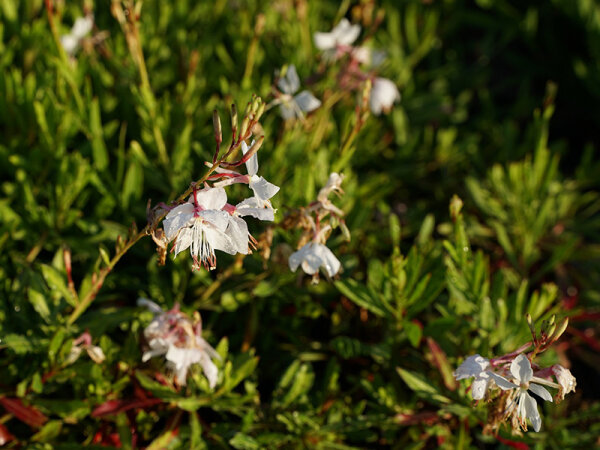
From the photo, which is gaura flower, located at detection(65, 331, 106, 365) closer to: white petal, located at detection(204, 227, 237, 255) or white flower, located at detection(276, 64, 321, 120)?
white petal, located at detection(204, 227, 237, 255)

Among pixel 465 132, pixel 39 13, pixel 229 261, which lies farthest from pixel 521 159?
pixel 39 13

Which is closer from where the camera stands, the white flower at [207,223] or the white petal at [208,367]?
the white flower at [207,223]

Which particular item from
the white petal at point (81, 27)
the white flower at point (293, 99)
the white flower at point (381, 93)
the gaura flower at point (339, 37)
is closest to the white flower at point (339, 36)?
the gaura flower at point (339, 37)

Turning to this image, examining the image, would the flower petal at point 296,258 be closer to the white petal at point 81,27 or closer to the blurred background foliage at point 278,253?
the blurred background foliage at point 278,253

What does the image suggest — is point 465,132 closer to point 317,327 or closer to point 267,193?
point 317,327

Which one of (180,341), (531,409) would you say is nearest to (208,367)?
(180,341)

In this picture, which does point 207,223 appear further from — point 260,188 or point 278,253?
point 278,253
